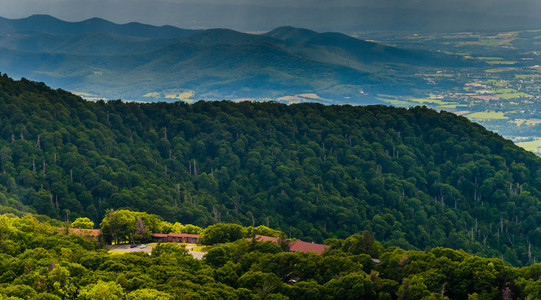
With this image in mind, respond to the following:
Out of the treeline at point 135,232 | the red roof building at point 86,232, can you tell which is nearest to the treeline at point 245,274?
the red roof building at point 86,232

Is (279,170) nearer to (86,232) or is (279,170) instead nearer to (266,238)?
(266,238)

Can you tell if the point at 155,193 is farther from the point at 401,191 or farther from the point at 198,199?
the point at 401,191

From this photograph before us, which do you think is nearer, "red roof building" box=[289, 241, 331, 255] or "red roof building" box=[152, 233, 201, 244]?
"red roof building" box=[289, 241, 331, 255]

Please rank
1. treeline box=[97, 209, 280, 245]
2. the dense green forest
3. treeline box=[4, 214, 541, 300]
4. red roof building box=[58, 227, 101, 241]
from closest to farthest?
treeline box=[4, 214, 541, 300] → red roof building box=[58, 227, 101, 241] → treeline box=[97, 209, 280, 245] → the dense green forest

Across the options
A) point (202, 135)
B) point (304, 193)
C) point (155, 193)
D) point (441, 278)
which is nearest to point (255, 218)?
point (304, 193)

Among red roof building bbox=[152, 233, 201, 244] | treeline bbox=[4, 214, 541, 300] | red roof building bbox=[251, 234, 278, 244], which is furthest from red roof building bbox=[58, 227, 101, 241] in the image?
red roof building bbox=[251, 234, 278, 244]

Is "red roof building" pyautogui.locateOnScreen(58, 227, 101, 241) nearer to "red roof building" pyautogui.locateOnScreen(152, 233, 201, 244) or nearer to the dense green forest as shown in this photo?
"red roof building" pyautogui.locateOnScreen(152, 233, 201, 244)

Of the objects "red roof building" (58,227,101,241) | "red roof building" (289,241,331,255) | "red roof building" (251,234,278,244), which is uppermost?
A: "red roof building" (58,227,101,241)
